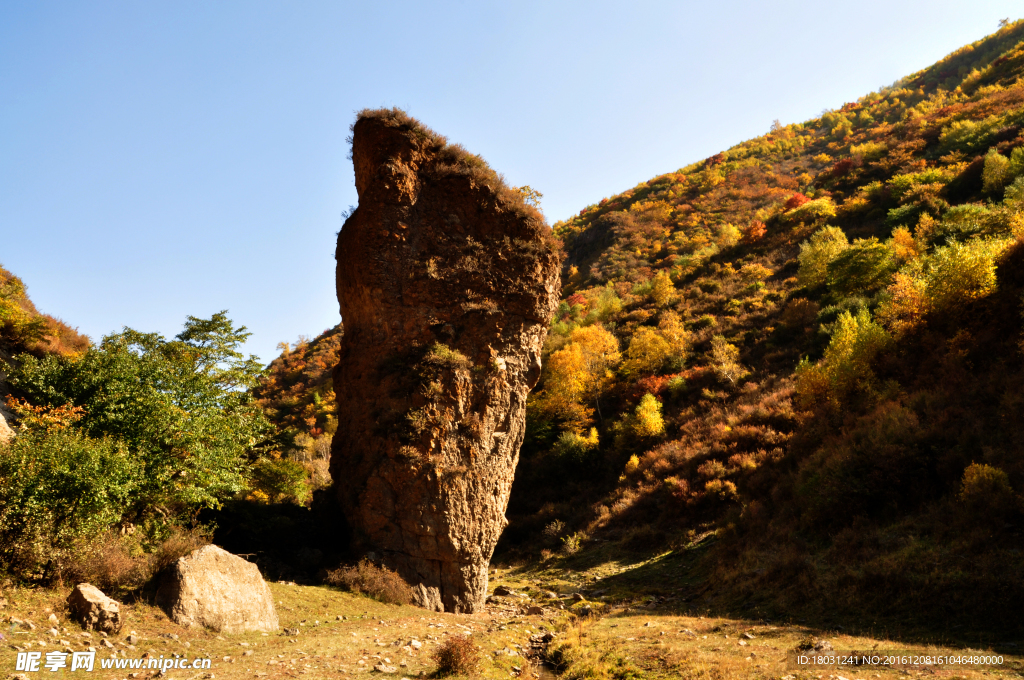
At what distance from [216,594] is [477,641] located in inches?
240

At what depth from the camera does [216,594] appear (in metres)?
Result: 10.8

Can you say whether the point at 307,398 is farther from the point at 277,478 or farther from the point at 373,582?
the point at 373,582

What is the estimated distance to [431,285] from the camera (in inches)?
727

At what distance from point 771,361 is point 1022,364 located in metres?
21.8

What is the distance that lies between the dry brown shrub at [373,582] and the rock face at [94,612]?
6639 millimetres

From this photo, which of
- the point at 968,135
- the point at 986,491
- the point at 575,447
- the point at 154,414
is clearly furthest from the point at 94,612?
the point at 968,135

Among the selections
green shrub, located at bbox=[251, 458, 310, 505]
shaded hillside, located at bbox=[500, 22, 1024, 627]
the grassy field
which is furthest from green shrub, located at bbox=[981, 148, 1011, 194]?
green shrub, located at bbox=[251, 458, 310, 505]

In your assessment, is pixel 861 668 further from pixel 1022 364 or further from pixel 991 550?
pixel 1022 364

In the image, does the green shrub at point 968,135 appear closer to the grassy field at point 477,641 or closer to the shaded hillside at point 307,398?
the grassy field at point 477,641

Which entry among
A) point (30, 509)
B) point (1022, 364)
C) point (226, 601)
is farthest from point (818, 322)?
point (30, 509)

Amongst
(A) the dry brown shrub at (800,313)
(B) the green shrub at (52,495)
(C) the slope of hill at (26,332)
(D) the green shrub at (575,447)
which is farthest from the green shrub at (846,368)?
(C) the slope of hill at (26,332)

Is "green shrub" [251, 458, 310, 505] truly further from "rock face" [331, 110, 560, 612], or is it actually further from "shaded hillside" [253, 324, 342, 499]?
"rock face" [331, 110, 560, 612]

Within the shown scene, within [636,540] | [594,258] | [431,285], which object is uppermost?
[594,258]

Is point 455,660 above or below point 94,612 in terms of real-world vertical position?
below
